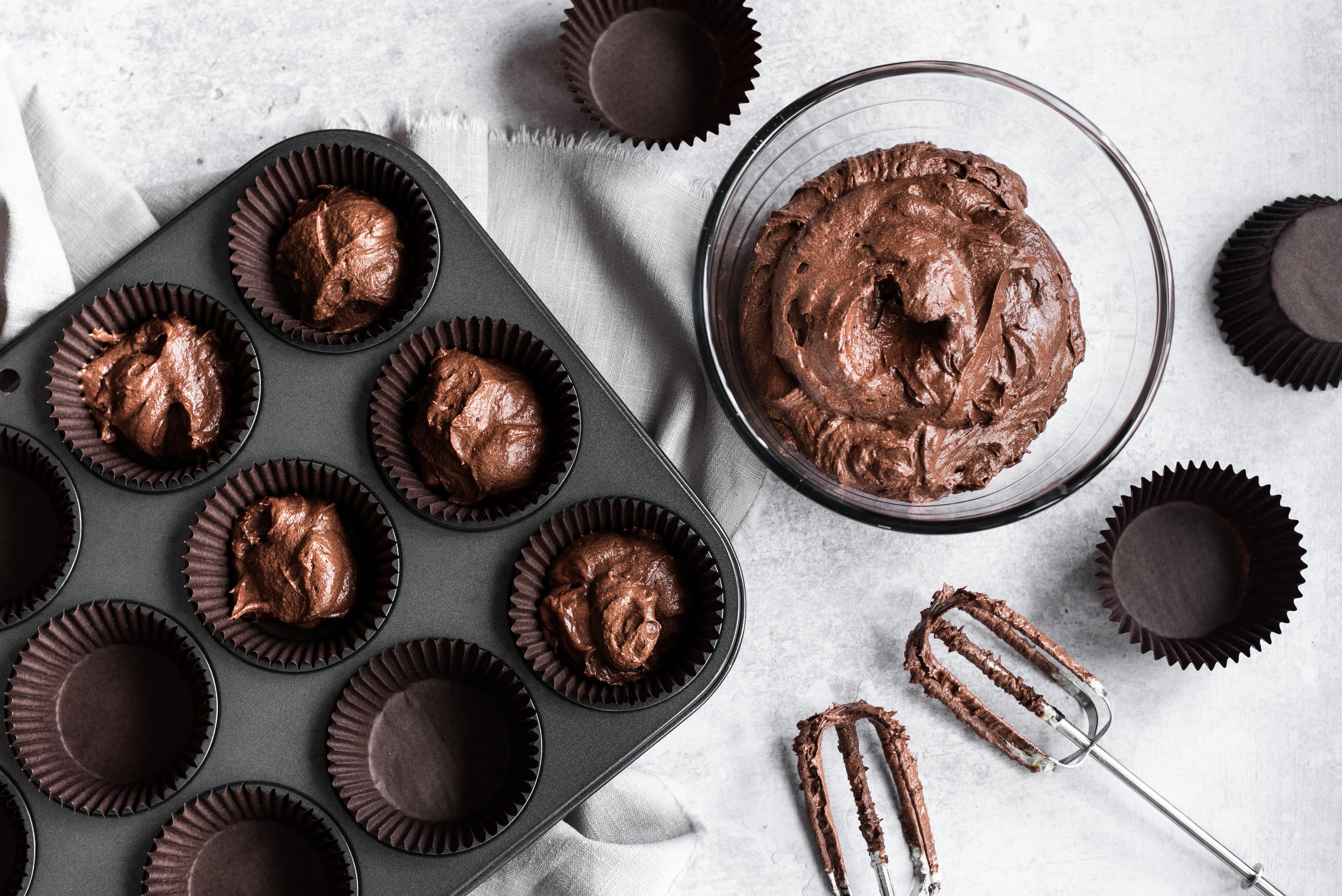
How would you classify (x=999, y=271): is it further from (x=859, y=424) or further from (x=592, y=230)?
(x=592, y=230)

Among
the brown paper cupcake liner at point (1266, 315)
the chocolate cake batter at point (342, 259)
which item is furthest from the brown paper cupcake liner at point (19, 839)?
the brown paper cupcake liner at point (1266, 315)

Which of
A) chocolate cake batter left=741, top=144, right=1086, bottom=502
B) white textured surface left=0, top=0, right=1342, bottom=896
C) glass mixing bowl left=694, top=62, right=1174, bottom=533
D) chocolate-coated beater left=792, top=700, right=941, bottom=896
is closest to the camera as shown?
chocolate cake batter left=741, top=144, right=1086, bottom=502

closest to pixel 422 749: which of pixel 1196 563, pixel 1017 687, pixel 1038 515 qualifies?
pixel 1017 687

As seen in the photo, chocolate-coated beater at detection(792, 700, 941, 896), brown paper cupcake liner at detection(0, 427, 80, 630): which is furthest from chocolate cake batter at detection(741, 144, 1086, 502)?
brown paper cupcake liner at detection(0, 427, 80, 630)

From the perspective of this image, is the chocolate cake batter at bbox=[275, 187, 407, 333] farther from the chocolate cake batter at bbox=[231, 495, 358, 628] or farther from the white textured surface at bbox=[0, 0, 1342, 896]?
the white textured surface at bbox=[0, 0, 1342, 896]

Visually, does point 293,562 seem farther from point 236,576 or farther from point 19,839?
point 19,839

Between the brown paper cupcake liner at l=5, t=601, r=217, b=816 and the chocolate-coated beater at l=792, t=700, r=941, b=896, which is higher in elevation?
the brown paper cupcake liner at l=5, t=601, r=217, b=816

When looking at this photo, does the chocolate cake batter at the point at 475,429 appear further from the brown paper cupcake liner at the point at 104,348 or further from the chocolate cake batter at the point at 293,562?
the brown paper cupcake liner at the point at 104,348
